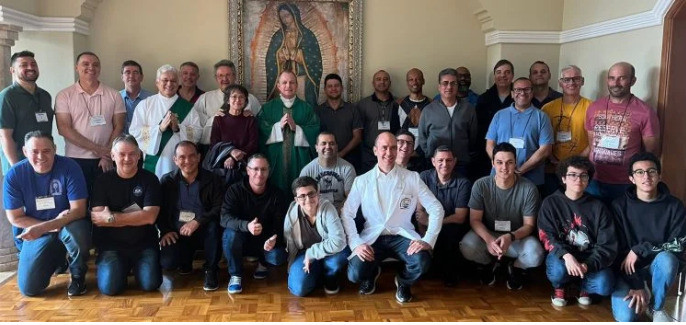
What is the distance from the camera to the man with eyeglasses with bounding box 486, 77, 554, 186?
4.16m

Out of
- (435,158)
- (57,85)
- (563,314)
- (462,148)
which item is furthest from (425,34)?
(57,85)

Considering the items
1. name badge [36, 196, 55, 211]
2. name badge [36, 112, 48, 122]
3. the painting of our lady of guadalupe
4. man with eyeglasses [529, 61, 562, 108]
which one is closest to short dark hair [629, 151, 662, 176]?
man with eyeglasses [529, 61, 562, 108]

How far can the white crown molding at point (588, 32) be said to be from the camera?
3.98 m

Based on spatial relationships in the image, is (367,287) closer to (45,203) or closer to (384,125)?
(384,125)

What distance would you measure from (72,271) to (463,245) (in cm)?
276

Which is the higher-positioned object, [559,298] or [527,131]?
[527,131]

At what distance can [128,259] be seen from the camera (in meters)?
3.79

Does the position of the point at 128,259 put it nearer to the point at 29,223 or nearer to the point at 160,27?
the point at 29,223

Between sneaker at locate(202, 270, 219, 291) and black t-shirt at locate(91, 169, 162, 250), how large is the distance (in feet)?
1.61

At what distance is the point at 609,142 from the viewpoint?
12.9ft

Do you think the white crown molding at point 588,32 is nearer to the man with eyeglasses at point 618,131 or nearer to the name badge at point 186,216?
the man with eyeglasses at point 618,131

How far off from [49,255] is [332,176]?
2.07m

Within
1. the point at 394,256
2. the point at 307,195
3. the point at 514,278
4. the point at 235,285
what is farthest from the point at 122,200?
the point at 514,278

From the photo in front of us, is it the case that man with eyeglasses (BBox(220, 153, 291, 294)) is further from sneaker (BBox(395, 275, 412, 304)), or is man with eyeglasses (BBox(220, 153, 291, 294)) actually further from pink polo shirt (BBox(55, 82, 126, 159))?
pink polo shirt (BBox(55, 82, 126, 159))
